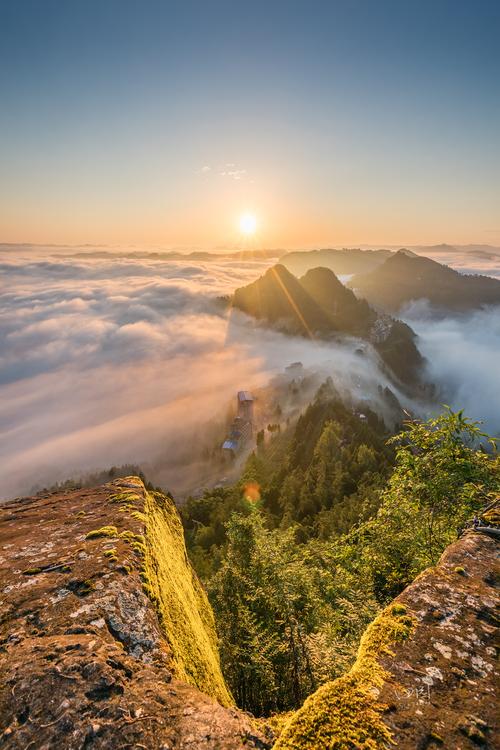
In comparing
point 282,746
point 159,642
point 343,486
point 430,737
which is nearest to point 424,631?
point 430,737

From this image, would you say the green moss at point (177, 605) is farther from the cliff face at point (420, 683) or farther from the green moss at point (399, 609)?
the green moss at point (399, 609)

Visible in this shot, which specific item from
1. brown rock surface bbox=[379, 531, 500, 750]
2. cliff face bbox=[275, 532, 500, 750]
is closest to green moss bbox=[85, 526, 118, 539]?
cliff face bbox=[275, 532, 500, 750]

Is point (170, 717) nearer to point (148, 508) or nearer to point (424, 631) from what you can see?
point (424, 631)

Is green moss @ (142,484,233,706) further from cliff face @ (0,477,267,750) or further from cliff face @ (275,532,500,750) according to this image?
cliff face @ (275,532,500,750)

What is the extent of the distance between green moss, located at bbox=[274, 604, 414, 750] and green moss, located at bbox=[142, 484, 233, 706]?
224cm

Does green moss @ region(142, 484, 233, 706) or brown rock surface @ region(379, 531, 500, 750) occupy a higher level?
brown rock surface @ region(379, 531, 500, 750)

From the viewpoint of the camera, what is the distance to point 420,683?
3.93 metres

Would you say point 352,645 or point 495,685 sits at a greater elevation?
point 495,685

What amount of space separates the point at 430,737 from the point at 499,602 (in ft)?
9.48

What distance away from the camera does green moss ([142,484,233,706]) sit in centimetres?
587

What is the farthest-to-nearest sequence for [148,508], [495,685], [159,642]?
[148,508]
[159,642]
[495,685]

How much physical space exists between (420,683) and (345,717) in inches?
43.3

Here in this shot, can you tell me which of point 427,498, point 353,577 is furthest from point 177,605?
point 427,498

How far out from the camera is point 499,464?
9219mm
